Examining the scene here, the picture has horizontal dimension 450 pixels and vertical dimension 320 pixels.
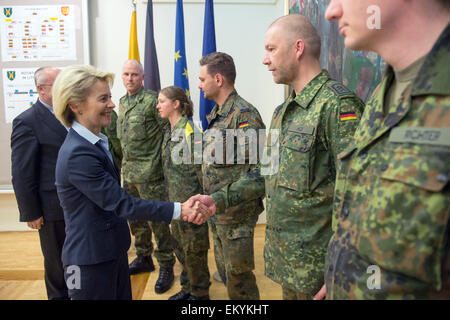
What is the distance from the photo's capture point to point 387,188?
0.64 m

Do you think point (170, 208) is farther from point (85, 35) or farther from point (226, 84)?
point (85, 35)

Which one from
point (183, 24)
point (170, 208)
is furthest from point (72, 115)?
point (183, 24)

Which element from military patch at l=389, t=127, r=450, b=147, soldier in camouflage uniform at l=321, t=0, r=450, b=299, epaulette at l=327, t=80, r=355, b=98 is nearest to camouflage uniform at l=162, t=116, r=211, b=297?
epaulette at l=327, t=80, r=355, b=98

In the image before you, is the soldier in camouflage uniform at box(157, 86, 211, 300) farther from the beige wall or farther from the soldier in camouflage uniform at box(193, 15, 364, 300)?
the beige wall

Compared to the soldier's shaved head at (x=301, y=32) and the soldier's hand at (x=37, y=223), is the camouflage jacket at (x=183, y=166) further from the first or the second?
the soldier's shaved head at (x=301, y=32)

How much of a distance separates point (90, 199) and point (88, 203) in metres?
0.02

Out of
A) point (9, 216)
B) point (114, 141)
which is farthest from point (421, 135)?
point (9, 216)

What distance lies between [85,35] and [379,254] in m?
4.14

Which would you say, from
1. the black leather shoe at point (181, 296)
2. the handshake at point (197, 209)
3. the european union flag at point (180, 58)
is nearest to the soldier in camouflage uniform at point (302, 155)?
the handshake at point (197, 209)

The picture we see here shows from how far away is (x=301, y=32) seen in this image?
1.29m

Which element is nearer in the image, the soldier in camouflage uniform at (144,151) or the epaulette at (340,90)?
the epaulette at (340,90)

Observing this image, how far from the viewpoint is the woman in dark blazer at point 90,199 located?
124 cm

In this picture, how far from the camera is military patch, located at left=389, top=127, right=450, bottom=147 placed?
0.56 meters

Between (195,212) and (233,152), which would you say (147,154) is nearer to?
(233,152)
